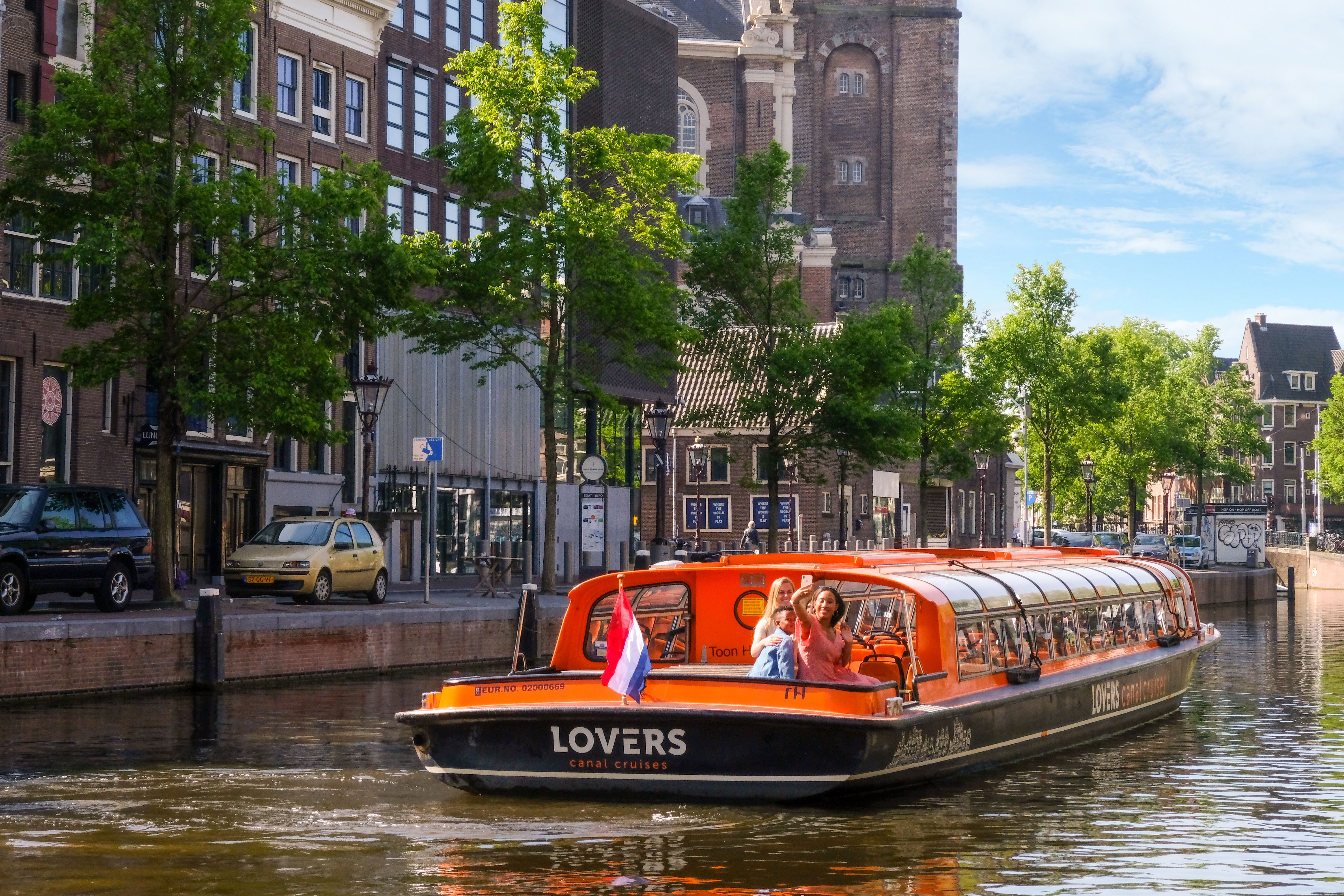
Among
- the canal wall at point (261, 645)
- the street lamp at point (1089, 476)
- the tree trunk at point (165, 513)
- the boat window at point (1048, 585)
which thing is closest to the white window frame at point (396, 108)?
the canal wall at point (261, 645)

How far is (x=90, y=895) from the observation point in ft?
35.4

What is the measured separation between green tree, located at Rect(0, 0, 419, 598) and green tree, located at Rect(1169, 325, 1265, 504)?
64567 mm

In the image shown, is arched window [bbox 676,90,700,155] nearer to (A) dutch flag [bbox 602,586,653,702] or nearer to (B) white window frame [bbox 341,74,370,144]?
(B) white window frame [bbox 341,74,370,144]

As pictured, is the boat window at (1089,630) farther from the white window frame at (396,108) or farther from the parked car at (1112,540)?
the parked car at (1112,540)

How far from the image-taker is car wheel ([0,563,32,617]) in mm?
24750

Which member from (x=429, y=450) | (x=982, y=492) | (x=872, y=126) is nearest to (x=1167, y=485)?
(x=872, y=126)

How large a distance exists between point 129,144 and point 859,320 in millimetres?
26762

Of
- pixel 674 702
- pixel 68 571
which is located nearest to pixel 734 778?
pixel 674 702

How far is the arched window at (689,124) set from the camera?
95375mm

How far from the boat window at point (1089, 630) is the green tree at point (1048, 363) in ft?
132

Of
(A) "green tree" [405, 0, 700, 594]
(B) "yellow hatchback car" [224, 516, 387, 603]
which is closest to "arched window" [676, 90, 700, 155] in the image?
(A) "green tree" [405, 0, 700, 594]

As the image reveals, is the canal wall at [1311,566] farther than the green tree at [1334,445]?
No

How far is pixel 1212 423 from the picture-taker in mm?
98562

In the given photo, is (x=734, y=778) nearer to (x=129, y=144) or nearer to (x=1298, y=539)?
(x=129, y=144)
